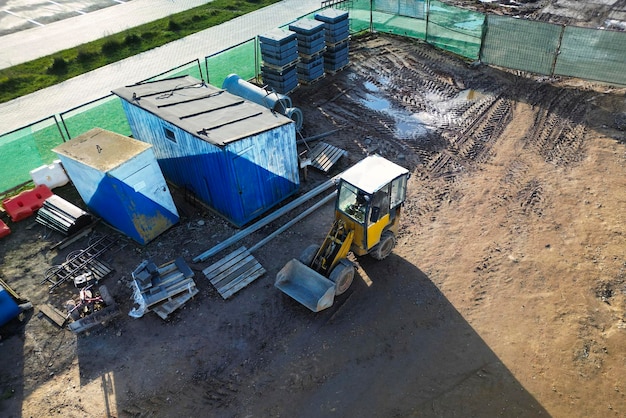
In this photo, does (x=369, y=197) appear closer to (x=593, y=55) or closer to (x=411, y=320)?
(x=411, y=320)

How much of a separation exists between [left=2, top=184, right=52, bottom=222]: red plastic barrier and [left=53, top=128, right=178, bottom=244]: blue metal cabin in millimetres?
1515

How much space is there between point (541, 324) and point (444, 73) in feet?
38.8

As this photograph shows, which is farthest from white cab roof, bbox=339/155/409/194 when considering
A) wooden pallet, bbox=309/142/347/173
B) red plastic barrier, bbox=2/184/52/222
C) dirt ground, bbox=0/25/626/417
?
red plastic barrier, bbox=2/184/52/222

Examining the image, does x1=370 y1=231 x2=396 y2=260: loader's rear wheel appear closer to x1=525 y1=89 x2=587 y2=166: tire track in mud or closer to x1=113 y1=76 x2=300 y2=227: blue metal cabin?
x1=113 y1=76 x2=300 y2=227: blue metal cabin

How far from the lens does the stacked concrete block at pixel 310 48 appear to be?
16688 mm

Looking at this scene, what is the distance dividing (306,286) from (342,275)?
0.79m

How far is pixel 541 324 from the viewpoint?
9273 millimetres

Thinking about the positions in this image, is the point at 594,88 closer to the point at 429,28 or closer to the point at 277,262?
the point at 429,28

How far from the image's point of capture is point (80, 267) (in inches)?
423

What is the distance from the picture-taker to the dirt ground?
8.25 meters

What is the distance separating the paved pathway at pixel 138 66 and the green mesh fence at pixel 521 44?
32.8ft

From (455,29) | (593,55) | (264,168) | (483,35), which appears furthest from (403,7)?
(264,168)

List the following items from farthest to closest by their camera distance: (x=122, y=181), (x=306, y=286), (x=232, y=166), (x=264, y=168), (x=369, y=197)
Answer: (x=264, y=168), (x=232, y=166), (x=122, y=181), (x=306, y=286), (x=369, y=197)

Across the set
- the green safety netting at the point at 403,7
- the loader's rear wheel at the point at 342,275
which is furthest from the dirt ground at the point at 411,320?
the green safety netting at the point at 403,7
